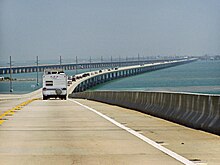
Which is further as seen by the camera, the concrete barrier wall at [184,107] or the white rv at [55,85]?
the white rv at [55,85]

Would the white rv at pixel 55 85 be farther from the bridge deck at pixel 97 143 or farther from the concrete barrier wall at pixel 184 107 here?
the bridge deck at pixel 97 143

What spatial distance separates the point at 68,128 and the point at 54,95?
47.7 metres

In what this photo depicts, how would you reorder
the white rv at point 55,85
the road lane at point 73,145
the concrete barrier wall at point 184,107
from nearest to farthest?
the road lane at point 73,145
the concrete barrier wall at point 184,107
the white rv at point 55,85

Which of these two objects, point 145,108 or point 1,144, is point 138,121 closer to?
point 145,108

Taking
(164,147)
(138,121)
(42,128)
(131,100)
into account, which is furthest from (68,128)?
(131,100)

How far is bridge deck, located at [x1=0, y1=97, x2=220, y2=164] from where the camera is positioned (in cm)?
1104

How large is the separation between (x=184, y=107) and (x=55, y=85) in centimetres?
4739

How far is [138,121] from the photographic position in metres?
19.9

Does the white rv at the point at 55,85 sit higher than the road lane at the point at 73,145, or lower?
higher

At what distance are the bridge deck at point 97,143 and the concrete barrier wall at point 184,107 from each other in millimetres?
331

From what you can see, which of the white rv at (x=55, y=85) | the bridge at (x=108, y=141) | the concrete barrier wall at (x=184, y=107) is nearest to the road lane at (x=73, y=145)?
the bridge at (x=108, y=141)

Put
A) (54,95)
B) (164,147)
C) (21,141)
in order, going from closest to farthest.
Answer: (164,147) → (21,141) → (54,95)

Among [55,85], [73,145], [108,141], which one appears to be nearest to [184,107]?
[108,141]

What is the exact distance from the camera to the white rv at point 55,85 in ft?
209
